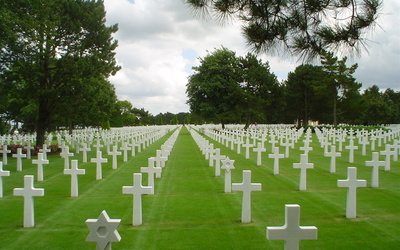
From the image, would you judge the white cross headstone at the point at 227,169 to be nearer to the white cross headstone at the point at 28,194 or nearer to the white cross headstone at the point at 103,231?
the white cross headstone at the point at 28,194

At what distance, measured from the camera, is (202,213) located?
6809mm

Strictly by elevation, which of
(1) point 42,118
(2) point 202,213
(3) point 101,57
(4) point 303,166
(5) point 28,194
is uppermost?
(3) point 101,57

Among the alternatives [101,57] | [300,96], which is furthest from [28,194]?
[300,96]

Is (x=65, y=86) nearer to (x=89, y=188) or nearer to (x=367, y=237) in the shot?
(x=89, y=188)

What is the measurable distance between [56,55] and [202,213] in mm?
16178

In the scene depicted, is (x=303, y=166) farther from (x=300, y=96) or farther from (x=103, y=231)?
(x=300, y=96)

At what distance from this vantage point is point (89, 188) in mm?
9461

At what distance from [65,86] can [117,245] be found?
1612cm

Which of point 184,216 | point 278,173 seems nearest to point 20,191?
point 184,216

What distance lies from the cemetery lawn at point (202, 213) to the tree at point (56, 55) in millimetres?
8689

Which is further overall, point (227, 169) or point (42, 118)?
point (42, 118)

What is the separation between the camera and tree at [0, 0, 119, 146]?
1709 cm

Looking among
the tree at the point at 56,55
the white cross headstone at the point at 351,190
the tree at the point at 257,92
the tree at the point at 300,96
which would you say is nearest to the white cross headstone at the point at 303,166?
the white cross headstone at the point at 351,190

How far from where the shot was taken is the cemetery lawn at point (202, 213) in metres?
5.30
